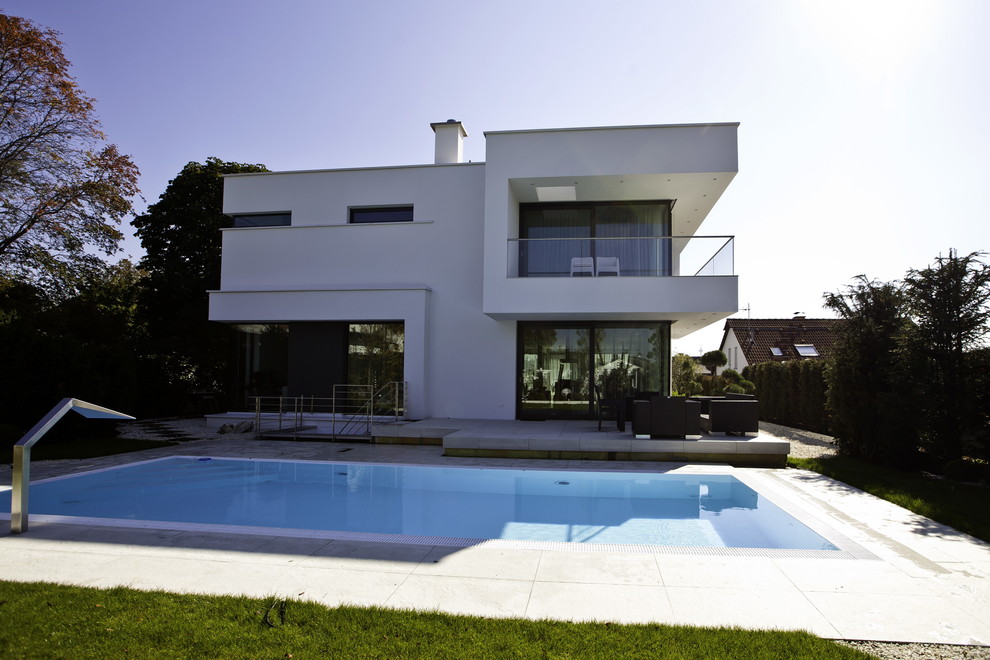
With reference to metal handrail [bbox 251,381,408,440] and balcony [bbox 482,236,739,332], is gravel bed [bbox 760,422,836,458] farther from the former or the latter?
metal handrail [bbox 251,381,408,440]

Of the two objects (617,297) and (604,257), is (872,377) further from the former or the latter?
(604,257)

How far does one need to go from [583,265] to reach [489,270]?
199 cm

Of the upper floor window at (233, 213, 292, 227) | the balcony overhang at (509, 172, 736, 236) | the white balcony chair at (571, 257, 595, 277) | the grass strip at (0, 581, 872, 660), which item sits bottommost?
the grass strip at (0, 581, 872, 660)

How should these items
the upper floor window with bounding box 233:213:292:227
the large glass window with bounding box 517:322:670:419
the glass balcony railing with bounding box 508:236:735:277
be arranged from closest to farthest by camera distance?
1. the glass balcony railing with bounding box 508:236:735:277
2. the large glass window with bounding box 517:322:670:419
3. the upper floor window with bounding box 233:213:292:227

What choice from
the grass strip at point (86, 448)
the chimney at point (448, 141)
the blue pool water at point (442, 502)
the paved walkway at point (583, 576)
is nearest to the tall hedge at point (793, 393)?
the blue pool water at point (442, 502)

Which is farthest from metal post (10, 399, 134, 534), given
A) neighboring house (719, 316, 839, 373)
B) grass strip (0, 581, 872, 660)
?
neighboring house (719, 316, 839, 373)

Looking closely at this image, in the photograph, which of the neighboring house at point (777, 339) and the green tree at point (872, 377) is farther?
the neighboring house at point (777, 339)

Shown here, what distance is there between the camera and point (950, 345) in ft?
29.6

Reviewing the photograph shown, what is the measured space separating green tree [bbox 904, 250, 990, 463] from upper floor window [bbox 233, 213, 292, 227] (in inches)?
541

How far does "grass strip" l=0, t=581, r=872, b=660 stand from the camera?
10.2 feet

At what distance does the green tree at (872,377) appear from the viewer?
9.39 metres

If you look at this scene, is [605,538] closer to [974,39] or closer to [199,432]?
[974,39]

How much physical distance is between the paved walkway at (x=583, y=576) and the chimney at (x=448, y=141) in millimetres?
11645

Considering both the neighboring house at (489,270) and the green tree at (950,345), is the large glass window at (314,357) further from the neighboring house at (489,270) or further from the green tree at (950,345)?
the green tree at (950,345)
